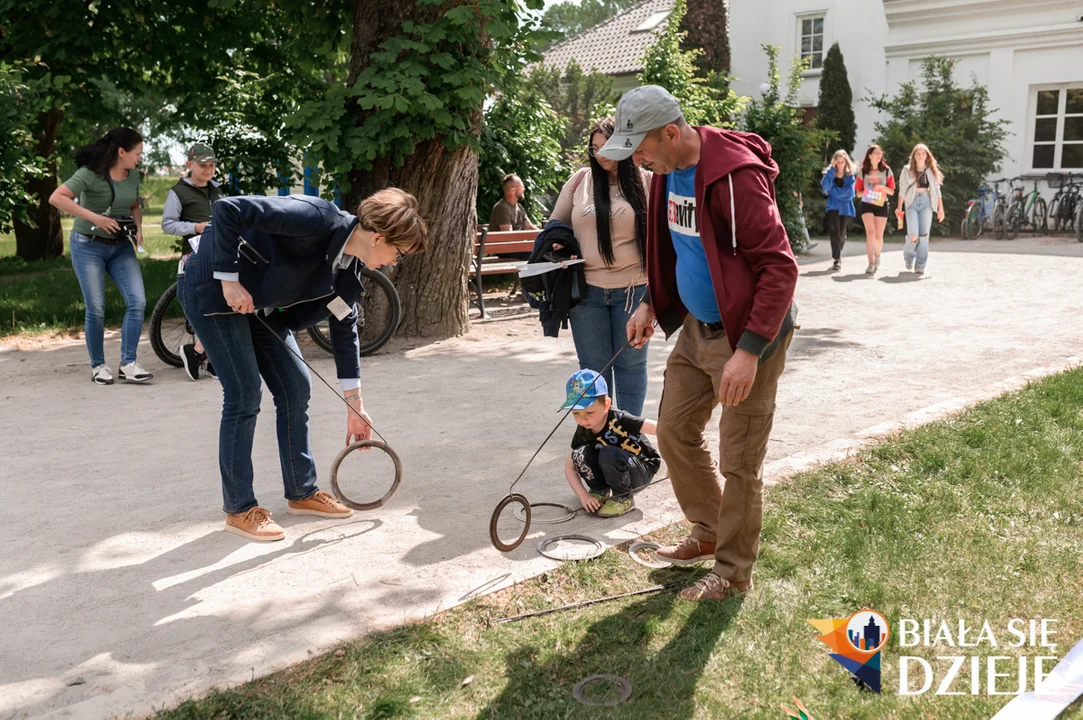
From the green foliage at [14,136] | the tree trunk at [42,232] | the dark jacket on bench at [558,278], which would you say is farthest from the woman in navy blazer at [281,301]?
the tree trunk at [42,232]

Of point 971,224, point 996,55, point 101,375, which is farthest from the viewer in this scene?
point 996,55

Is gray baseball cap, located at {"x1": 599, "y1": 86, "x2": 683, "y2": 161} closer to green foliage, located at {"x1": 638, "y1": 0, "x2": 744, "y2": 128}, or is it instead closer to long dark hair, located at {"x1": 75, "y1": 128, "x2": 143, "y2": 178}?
long dark hair, located at {"x1": 75, "y1": 128, "x2": 143, "y2": 178}

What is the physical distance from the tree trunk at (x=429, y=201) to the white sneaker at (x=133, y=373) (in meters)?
2.28

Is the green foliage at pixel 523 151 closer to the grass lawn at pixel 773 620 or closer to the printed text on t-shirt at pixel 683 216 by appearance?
the grass lawn at pixel 773 620

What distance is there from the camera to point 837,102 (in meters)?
23.2

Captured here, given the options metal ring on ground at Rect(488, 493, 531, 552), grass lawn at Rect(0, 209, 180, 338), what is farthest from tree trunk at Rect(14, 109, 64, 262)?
metal ring on ground at Rect(488, 493, 531, 552)

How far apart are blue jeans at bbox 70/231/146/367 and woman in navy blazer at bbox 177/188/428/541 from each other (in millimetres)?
3521

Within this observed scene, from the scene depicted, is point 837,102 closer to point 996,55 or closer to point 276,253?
point 996,55

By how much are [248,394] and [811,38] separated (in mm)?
23296

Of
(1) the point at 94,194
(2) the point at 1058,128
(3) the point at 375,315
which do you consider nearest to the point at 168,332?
(1) the point at 94,194

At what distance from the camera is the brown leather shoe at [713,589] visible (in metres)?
3.75

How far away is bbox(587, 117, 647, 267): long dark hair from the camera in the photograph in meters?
4.93

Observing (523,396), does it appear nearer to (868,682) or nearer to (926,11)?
(868,682)

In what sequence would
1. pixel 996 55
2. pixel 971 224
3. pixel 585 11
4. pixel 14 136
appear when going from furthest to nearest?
pixel 585 11, pixel 996 55, pixel 971 224, pixel 14 136
